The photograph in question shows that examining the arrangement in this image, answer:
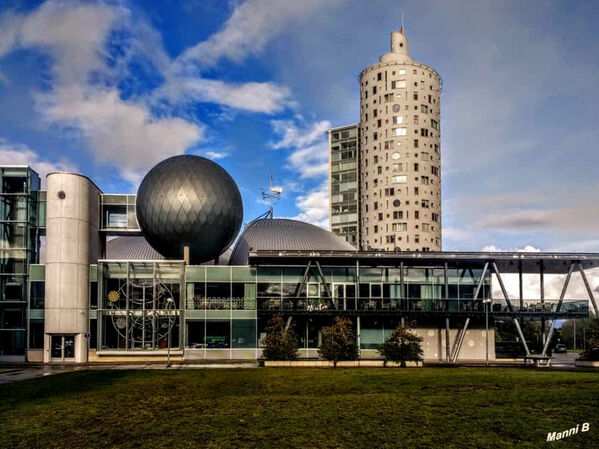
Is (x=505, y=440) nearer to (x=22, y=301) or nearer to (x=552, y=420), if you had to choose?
(x=552, y=420)

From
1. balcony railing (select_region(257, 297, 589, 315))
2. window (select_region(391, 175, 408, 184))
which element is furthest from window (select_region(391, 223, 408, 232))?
balcony railing (select_region(257, 297, 589, 315))

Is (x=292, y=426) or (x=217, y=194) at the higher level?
(x=217, y=194)

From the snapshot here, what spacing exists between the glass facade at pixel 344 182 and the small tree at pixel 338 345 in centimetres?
8288

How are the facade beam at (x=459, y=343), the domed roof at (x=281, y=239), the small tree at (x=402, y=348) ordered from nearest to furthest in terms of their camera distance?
the small tree at (x=402, y=348) → the facade beam at (x=459, y=343) → the domed roof at (x=281, y=239)

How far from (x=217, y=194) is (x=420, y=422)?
3669 centimetres

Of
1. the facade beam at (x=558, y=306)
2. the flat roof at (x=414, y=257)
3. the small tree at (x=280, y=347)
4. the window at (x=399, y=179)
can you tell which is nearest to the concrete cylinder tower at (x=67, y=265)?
the flat roof at (x=414, y=257)

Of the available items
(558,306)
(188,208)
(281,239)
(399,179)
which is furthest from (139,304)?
(399,179)

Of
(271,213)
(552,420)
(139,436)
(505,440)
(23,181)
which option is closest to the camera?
(505,440)

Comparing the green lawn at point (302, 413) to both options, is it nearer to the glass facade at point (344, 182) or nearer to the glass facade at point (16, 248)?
the glass facade at point (16, 248)

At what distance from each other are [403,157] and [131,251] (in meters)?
54.6

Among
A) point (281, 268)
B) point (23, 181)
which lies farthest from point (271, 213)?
point (23, 181)

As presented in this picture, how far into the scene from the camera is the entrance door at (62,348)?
4969cm

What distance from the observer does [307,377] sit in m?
31.5

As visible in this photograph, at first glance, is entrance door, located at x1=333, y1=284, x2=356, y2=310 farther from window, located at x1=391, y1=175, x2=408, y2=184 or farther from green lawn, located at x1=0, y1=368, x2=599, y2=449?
window, located at x1=391, y1=175, x2=408, y2=184
